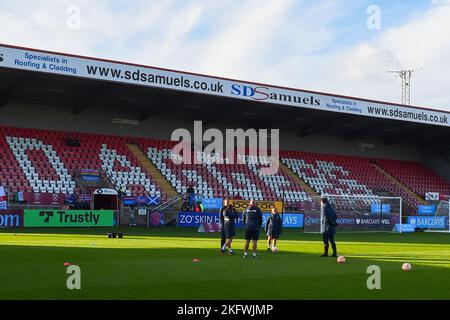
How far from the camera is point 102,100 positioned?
146ft

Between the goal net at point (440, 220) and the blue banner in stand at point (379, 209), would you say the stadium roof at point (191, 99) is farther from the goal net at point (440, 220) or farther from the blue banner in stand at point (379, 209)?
the blue banner in stand at point (379, 209)

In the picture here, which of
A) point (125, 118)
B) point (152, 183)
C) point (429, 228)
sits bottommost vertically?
point (429, 228)

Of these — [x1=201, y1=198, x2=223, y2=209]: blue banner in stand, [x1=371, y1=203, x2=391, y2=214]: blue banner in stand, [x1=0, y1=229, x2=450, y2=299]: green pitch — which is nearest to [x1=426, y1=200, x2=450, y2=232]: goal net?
[x1=371, y1=203, x2=391, y2=214]: blue banner in stand

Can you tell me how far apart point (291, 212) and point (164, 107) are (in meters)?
11.9

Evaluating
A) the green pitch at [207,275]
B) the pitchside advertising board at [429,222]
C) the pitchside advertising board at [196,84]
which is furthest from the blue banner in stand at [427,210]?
the green pitch at [207,275]

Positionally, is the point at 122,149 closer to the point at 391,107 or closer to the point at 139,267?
the point at 391,107

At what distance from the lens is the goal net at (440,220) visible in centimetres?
4472

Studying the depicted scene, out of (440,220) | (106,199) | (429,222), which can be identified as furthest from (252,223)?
(440,220)

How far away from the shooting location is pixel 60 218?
115ft

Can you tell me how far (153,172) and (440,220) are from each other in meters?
20.6

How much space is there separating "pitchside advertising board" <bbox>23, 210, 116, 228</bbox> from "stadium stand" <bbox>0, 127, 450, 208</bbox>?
341 cm

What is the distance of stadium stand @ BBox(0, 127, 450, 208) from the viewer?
1588 inches
